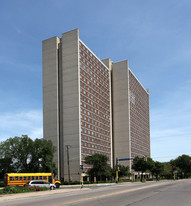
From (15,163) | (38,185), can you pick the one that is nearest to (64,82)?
(15,163)

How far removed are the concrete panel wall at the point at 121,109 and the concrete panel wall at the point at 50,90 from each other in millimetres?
39333

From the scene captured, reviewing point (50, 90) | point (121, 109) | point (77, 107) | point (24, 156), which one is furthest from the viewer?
point (121, 109)

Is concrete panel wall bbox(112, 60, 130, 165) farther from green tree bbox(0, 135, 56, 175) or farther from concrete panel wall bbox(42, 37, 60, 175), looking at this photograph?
green tree bbox(0, 135, 56, 175)

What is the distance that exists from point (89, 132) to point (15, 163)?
3269 cm

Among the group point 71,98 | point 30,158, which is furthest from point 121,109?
point 30,158

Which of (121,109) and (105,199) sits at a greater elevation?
(121,109)

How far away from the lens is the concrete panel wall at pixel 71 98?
9012cm

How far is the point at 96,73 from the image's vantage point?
11206 centimetres

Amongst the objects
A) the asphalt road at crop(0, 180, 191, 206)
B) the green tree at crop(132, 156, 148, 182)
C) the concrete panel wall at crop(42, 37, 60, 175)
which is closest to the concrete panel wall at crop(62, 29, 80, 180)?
the concrete panel wall at crop(42, 37, 60, 175)

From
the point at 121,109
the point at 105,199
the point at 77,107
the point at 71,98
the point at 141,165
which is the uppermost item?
the point at 71,98

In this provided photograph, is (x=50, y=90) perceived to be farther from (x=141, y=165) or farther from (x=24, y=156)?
(x=141, y=165)

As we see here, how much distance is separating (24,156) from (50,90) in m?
32.5

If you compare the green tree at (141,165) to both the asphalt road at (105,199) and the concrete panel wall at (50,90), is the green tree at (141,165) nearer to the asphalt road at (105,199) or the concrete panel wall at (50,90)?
the concrete panel wall at (50,90)

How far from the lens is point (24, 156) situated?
7300 centimetres
